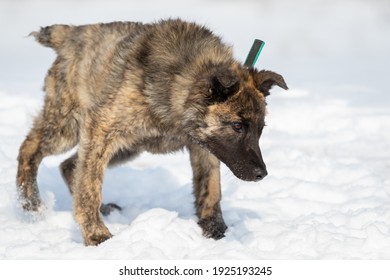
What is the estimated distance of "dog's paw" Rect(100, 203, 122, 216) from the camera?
7.35 m

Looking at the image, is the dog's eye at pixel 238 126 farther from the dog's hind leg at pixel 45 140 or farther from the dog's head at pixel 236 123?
the dog's hind leg at pixel 45 140

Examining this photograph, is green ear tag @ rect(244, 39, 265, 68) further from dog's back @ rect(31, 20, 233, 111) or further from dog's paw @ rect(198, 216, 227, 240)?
dog's paw @ rect(198, 216, 227, 240)

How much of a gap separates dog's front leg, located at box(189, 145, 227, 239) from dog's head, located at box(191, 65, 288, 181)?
106 centimetres

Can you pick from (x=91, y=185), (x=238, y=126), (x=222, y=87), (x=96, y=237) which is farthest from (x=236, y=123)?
(x=96, y=237)

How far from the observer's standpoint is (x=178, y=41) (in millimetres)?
6195

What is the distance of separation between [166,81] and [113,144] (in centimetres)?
80

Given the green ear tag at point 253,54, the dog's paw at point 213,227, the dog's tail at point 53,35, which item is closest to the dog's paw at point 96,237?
the dog's paw at point 213,227

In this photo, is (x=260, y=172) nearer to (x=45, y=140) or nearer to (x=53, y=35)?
(x=45, y=140)

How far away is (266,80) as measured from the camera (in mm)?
5676

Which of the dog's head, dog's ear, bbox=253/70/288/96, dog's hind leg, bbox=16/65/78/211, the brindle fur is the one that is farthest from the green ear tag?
dog's hind leg, bbox=16/65/78/211

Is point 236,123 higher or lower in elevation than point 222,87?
lower

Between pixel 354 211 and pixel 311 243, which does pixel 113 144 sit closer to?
pixel 311 243

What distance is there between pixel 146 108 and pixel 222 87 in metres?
0.90

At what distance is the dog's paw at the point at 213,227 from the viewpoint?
21.0 ft
